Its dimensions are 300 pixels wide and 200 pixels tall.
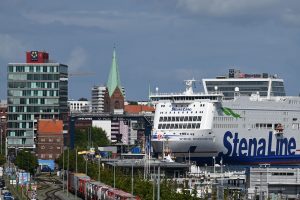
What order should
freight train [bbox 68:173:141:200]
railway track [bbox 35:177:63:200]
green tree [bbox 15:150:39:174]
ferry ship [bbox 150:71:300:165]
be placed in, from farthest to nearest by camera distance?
1. ferry ship [bbox 150:71:300:165]
2. green tree [bbox 15:150:39:174]
3. railway track [bbox 35:177:63:200]
4. freight train [bbox 68:173:141:200]

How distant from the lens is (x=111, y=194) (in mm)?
93438

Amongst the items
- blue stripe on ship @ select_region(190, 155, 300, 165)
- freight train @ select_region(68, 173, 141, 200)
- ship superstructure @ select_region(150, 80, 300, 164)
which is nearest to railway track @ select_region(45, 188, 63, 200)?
freight train @ select_region(68, 173, 141, 200)

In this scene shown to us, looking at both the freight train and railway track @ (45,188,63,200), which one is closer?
the freight train

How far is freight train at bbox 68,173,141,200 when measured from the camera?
90125 mm

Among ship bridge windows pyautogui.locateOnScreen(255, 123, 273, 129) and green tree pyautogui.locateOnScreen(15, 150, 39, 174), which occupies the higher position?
ship bridge windows pyautogui.locateOnScreen(255, 123, 273, 129)

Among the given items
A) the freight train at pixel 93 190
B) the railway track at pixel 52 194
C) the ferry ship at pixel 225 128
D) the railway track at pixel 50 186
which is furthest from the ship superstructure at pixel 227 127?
the freight train at pixel 93 190

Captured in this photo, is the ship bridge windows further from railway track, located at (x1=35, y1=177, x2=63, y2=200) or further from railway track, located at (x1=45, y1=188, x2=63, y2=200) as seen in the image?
railway track, located at (x1=45, y1=188, x2=63, y2=200)

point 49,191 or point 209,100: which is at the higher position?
point 209,100

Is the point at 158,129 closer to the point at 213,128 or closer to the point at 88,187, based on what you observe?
the point at 213,128

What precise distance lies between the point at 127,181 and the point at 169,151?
51582mm

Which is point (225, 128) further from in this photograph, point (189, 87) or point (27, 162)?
point (27, 162)

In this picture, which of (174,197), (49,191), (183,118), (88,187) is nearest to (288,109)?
(183,118)

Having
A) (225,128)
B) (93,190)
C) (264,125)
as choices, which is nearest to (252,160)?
(264,125)

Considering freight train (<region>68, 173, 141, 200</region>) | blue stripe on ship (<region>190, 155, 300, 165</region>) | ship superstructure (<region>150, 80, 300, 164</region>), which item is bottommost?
freight train (<region>68, 173, 141, 200</region>)
